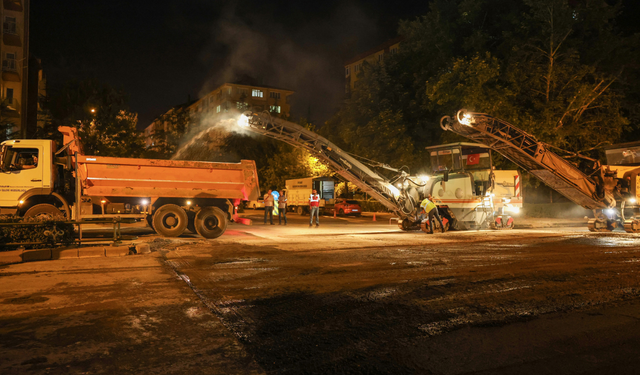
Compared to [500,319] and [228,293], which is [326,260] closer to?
[228,293]

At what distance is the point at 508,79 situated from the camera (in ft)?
83.7

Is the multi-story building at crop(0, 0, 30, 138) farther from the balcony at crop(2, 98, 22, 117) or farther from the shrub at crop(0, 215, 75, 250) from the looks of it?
the shrub at crop(0, 215, 75, 250)

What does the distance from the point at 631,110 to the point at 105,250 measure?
29.7 metres

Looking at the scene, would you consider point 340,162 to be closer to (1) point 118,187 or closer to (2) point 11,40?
(1) point 118,187

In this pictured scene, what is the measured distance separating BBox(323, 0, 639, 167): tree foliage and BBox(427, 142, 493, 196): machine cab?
7.45m

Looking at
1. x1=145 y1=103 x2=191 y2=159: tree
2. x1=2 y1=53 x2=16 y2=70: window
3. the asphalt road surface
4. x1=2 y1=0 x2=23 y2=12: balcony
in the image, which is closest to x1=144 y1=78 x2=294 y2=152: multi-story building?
x1=145 y1=103 x2=191 y2=159: tree

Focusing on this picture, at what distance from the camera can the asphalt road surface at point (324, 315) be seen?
13.8 feet

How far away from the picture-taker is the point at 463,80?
87.7ft

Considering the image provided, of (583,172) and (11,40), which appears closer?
(583,172)

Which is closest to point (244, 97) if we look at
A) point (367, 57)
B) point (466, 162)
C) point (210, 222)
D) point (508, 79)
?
point (367, 57)

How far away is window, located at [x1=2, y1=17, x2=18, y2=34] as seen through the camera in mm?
32406

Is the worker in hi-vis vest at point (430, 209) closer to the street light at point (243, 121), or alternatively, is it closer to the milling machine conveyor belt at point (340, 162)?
the milling machine conveyor belt at point (340, 162)

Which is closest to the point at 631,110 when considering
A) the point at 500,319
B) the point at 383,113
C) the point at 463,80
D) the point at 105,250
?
the point at 463,80

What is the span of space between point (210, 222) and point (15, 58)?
27.7 metres
